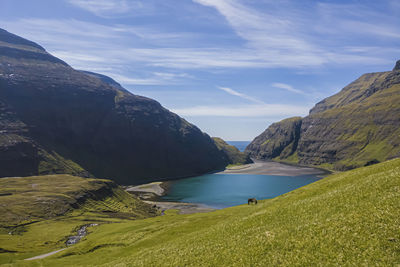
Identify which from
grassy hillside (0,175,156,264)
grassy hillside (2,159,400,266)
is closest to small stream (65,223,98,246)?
grassy hillside (0,175,156,264)

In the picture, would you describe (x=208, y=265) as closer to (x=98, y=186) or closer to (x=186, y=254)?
(x=186, y=254)

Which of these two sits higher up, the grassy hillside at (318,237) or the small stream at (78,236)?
the grassy hillside at (318,237)

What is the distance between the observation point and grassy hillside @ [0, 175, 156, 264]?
325ft

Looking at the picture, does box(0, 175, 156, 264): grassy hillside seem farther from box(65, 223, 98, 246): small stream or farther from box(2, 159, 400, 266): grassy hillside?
box(2, 159, 400, 266): grassy hillside

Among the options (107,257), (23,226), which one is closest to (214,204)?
(23,226)

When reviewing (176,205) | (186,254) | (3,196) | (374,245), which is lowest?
(176,205)

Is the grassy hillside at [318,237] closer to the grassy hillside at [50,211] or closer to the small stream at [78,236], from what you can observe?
the grassy hillside at [50,211]

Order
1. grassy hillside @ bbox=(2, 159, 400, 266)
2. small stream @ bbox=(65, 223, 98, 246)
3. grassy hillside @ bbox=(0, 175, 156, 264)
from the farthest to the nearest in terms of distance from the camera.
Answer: small stream @ bbox=(65, 223, 98, 246) → grassy hillside @ bbox=(0, 175, 156, 264) → grassy hillside @ bbox=(2, 159, 400, 266)

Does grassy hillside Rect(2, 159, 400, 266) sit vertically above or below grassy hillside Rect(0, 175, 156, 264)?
above

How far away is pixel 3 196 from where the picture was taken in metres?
153

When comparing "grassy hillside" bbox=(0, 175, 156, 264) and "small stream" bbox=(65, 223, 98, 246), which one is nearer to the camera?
"grassy hillside" bbox=(0, 175, 156, 264)

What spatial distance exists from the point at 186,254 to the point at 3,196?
168 m

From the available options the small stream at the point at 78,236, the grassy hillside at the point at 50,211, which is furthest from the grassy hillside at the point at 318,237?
the small stream at the point at 78,236

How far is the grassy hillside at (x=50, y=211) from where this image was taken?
99.0 metres
